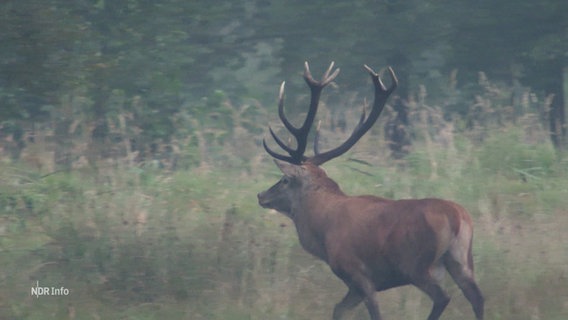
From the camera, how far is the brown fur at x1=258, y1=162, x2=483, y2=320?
738cm

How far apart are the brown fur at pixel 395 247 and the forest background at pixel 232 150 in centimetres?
52

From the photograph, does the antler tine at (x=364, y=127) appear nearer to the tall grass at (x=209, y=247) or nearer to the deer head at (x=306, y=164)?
the deer head at (x=306, y=164)

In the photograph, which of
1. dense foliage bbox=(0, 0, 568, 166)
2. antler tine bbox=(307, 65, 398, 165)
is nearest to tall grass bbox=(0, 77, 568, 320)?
antler tine bbox=(307, 65, 398, 165)

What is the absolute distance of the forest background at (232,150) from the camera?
830 centimetres

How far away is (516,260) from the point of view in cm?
873

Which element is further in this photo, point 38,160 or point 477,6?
point 477,6

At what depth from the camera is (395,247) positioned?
7484mm

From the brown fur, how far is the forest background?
1.70 ft

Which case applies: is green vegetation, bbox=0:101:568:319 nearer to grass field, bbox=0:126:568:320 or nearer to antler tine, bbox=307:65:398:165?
grass field, bbox=0:126:568:320

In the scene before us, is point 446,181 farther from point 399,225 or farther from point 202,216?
point 399,225

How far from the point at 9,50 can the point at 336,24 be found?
23.4 ft

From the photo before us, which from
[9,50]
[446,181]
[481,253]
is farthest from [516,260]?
[9,50]

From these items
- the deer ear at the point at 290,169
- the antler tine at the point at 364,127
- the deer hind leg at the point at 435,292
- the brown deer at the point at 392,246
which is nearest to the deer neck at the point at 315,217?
the brown deer at the point at 392,246

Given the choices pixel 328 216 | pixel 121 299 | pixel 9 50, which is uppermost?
pixel 9 50
